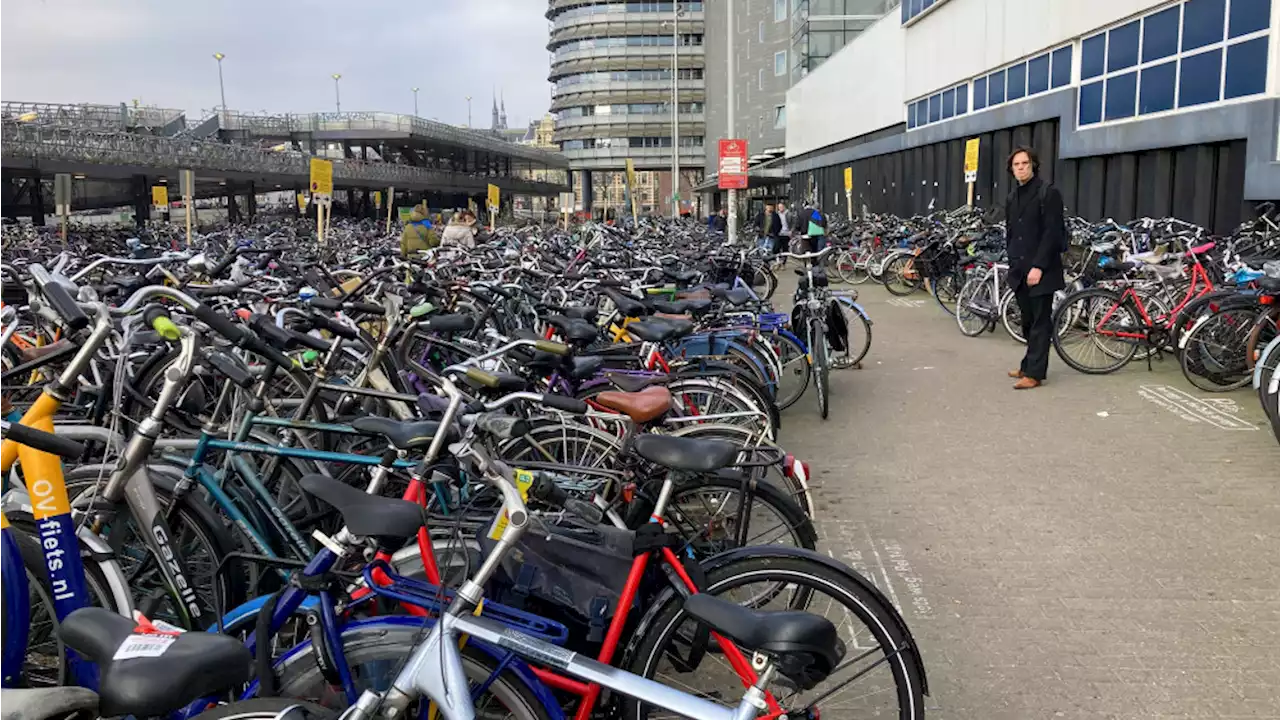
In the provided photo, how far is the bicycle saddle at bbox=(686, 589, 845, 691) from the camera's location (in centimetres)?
177

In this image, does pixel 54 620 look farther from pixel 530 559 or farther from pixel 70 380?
pixel 530 559

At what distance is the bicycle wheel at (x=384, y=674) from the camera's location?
2.06 metres

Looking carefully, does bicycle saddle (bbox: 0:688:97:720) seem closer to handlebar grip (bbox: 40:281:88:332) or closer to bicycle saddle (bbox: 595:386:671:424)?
handlebar grip (bbox: 40:281:88:332)

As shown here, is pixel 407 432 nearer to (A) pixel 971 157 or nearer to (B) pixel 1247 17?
(B) pixel 1247 17

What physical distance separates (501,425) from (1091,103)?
49.4ft

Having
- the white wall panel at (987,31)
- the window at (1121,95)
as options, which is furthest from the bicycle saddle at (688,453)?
the window at (1121,95)

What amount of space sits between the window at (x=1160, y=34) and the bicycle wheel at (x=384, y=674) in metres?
13.3

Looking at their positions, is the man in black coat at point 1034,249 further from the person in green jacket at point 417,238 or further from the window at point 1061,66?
the window at point 1061,66

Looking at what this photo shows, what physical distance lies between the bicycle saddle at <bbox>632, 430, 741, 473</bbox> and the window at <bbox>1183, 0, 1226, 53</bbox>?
1167 centimetres

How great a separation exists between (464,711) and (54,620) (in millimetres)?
1496

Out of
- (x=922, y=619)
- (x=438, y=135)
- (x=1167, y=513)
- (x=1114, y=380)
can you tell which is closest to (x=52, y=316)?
(x=922, y=619)

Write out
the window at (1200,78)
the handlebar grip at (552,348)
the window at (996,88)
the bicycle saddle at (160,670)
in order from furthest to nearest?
the window at (996,88)
the window at (1200,78)
the handlebar grip at (552,348)
the bicycle saddle at (160,670)

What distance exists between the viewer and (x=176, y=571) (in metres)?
2.99

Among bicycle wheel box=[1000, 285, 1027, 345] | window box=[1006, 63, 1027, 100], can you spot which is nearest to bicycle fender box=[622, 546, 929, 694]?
bicycle wheel box=[1000, 285, 1027, 345]
